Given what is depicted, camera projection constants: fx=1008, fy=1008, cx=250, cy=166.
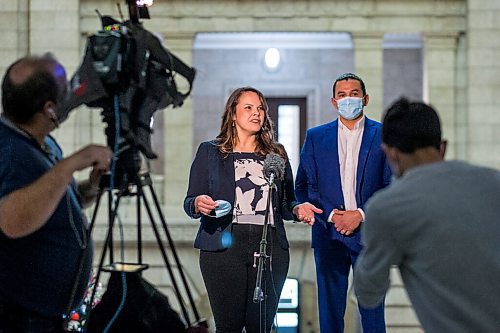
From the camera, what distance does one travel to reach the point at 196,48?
63.5ft

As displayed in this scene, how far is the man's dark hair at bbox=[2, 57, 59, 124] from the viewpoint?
13.3 ft

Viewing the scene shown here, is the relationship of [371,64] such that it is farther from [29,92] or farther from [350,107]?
[29,92]

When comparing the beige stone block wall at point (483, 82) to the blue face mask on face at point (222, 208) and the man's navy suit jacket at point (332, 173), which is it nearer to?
the man's navy suit jacket at point (332, 173)

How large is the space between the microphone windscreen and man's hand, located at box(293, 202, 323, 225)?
0.70 feet

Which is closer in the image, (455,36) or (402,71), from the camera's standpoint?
(455,36)

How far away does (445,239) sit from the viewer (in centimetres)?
348

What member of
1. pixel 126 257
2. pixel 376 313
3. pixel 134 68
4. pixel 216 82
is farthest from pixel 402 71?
pixel 134 68

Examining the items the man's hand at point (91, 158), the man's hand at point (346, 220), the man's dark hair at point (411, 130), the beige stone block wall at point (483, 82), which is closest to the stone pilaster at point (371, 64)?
the beige stone block wall at point (483, 82)

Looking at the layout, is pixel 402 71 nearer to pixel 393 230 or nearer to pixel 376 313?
pixel 376 313

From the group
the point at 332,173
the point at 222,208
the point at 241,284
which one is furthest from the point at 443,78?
the point at 222,208

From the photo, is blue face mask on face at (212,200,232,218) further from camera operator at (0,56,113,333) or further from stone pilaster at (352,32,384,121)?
stone pilaster at (352,32,384,121)

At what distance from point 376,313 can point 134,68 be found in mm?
2466

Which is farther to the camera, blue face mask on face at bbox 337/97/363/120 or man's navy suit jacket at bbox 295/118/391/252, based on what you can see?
blue face mask on face at bbox 337/97/363/120

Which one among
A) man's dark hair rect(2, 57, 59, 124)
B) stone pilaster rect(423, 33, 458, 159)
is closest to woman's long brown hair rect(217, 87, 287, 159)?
man's dark hair rect(2, 57, 59, 124)
